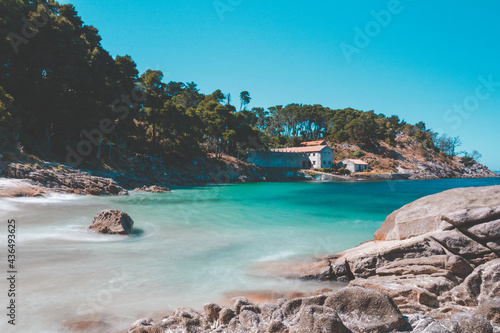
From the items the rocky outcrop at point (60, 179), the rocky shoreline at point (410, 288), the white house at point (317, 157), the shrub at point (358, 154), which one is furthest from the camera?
the shrub at point (358, 154)

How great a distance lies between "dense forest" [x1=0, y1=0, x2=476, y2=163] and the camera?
1081 inches

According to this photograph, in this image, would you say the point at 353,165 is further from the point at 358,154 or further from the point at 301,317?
the point at 301,317

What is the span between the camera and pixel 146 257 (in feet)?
31.7

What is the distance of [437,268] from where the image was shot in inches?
255

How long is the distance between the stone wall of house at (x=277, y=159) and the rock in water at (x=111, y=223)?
56.9 m

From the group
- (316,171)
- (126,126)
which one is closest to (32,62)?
(126,126)

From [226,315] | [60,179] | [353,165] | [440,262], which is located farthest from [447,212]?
[353,165]

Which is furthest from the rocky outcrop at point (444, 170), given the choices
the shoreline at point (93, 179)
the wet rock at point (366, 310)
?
the wet rock at point (366, 310)

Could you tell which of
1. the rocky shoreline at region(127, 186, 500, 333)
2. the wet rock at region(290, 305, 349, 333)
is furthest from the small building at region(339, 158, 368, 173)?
the wet rock at region(290, 305, 349, 333)

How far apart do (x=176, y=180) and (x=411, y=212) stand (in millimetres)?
39993

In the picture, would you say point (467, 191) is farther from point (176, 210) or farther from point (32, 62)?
point (32, 62)

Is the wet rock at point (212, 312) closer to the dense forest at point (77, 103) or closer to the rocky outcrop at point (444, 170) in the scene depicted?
the dense forest at point (77, 103)

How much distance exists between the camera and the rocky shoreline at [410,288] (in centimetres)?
445

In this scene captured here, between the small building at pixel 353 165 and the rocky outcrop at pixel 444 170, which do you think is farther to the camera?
the rocky outcrop at pixel 444 170
